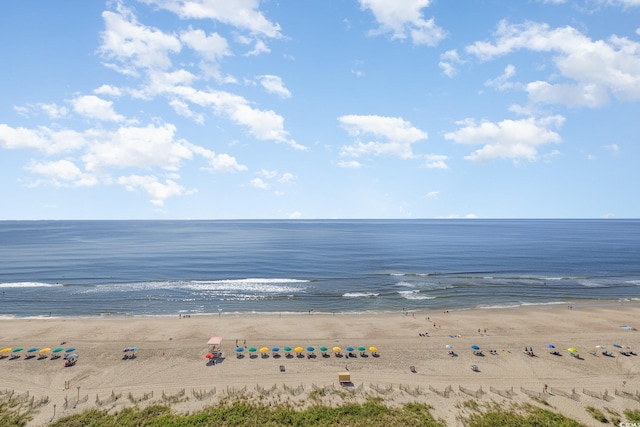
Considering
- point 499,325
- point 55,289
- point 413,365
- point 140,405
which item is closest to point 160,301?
point 55,289

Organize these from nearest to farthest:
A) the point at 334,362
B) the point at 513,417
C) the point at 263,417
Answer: the point at 263,417
the point at 513,417
the point at 334,362

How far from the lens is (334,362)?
43.4 meters

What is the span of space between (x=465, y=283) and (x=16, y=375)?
299ft

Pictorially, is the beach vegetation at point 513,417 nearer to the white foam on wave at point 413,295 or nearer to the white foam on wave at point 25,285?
the white foam on wave at point 413,295

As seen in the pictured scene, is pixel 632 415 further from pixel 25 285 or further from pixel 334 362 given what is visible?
pixel 25 285

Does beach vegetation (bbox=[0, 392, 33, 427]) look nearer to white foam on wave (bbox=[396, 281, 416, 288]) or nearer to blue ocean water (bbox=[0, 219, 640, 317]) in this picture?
blue ocean water (bbox=[0, 219, 640, 317])

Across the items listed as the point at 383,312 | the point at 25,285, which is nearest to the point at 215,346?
the point at 383,312

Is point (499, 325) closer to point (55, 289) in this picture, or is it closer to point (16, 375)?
point (16, 375)

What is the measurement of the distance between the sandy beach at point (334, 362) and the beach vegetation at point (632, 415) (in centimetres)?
77

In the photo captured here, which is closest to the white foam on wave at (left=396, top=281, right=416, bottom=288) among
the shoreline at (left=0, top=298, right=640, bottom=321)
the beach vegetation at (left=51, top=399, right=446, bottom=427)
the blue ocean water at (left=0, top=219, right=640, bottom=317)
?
the blue ocean water at (left=0, top=219, right=640, bottom=317)

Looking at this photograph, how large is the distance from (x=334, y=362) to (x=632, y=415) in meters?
30.7

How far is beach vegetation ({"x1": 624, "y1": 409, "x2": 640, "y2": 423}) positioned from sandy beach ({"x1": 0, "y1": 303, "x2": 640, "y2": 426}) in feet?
2.52

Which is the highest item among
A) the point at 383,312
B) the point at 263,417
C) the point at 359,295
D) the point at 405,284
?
the point at 405,284

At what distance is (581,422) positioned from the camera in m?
30.5
